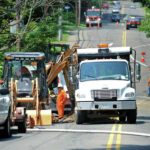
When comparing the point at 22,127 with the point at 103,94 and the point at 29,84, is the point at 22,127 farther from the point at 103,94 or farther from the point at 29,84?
the point at 29,84

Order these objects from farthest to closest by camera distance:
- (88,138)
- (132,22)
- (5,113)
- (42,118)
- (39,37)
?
(132,22) < (39,37) < (42,118) < (88,138) < (5,113)

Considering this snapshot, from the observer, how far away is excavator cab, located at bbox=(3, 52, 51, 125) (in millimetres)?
23031

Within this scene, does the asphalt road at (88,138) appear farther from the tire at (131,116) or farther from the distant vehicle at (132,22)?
the distant vehicle at (132,22)

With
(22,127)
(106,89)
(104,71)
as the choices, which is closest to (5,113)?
(22,127)

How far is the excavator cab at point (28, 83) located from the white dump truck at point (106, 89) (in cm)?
156

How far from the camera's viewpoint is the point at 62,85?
2877 centimetres

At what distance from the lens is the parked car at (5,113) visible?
17.2 metres

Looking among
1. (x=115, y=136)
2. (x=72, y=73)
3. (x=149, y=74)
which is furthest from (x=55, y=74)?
(x=149, y=74)

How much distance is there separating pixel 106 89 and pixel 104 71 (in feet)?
4.20

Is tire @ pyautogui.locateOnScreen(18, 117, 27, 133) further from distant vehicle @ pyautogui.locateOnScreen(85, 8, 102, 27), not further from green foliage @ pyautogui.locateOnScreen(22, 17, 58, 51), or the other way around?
distant vehicle @ pyautogui.locateOnScreen(85, 8, 102, 27)

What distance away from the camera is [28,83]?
23.8 m

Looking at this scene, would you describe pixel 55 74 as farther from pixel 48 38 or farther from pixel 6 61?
pixel 48 38

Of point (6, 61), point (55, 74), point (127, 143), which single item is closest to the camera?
point (127, 143)

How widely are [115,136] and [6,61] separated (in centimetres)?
768
